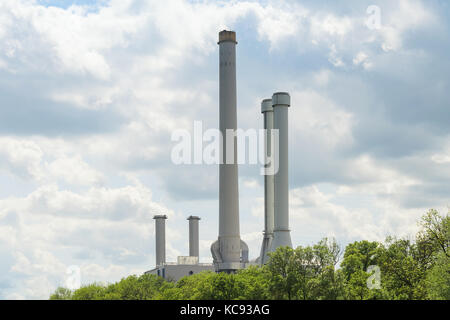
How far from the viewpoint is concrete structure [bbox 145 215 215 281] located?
15912cm

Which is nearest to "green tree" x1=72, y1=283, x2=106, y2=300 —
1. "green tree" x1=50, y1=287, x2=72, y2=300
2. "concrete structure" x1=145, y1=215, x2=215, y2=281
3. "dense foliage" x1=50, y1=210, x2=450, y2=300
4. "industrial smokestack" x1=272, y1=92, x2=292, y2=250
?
"green tree" x1=50, y1=287, x2=72, y2=300

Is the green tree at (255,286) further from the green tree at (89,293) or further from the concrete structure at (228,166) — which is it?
the concrete structure at (228,166)

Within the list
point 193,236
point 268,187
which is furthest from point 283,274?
point 193,236

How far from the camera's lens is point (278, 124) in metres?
117

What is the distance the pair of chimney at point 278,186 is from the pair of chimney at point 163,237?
50111mm

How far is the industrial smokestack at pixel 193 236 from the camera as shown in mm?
176250

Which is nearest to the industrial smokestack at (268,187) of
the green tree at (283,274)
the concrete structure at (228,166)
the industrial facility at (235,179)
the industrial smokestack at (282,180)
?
the industrial facility at (235,179)

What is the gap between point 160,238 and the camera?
177750mm

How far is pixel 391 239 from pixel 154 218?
96752 millimetres

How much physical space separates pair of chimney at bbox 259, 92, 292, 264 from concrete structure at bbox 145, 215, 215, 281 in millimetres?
34927

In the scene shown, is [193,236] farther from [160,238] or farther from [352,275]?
[352,275]
